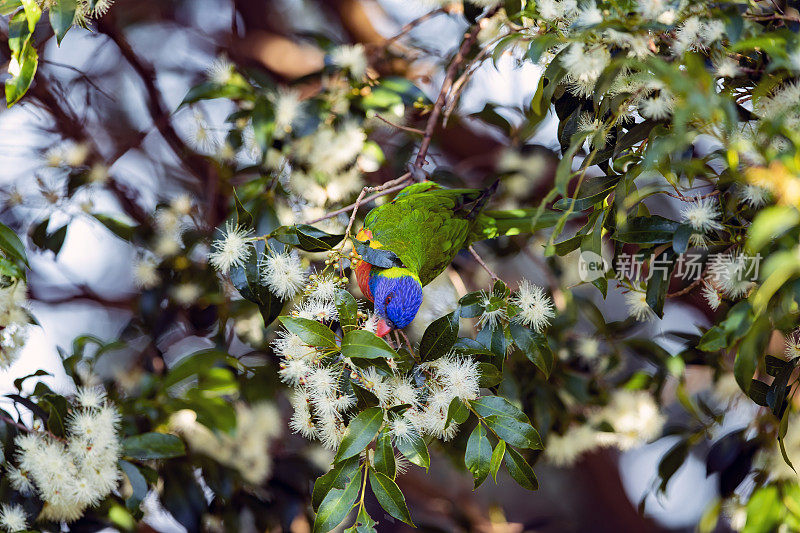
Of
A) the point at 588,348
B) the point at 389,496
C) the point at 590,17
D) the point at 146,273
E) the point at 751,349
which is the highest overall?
the point at 590,17

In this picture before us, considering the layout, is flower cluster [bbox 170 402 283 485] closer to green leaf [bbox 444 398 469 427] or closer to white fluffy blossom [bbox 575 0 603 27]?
green leaf [bbox 444 398 469 427]

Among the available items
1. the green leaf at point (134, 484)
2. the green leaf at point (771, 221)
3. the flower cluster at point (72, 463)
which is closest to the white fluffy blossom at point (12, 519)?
the flower cluster at point (72, 463)

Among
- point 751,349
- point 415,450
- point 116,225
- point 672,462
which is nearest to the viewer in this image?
point 751,349

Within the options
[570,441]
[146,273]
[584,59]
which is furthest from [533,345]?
[146,273]

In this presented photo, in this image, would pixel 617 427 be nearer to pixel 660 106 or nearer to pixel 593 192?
pixel 593 192

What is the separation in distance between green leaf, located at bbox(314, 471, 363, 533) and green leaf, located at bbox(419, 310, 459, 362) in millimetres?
175

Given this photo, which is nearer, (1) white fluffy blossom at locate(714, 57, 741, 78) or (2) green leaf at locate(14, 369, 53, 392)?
(1) white fluffy blossom at locate(714, 57, 741, 78)

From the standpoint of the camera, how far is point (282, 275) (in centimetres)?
79

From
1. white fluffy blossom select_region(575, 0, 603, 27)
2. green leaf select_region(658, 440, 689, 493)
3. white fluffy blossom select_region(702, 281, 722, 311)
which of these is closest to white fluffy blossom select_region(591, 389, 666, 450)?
green leaf select_region(658, 440, 689, 493)

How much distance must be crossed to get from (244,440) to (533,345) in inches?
32.7

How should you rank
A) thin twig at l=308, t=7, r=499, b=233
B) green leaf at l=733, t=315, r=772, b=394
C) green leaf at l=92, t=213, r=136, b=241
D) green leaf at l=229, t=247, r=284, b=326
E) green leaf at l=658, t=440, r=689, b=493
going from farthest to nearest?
green leaf at l=92, t=213, r=136, b=241, green leaf at l=658, t=440, r=689, b=493, thin twig at l=308, t=7, r=499, b=233, green leaf at l=229, t=247, r=284, b=326, green leaf at l=733, t=315, r=772, b=394

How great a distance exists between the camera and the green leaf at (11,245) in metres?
0.87

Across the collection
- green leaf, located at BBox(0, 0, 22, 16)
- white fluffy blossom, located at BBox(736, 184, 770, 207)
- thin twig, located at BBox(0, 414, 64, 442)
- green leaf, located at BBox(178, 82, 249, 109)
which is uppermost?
green leaf, located at BBox(0, 0, 22, 16)

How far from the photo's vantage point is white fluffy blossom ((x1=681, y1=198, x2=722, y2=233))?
Result: 2.46 ft
